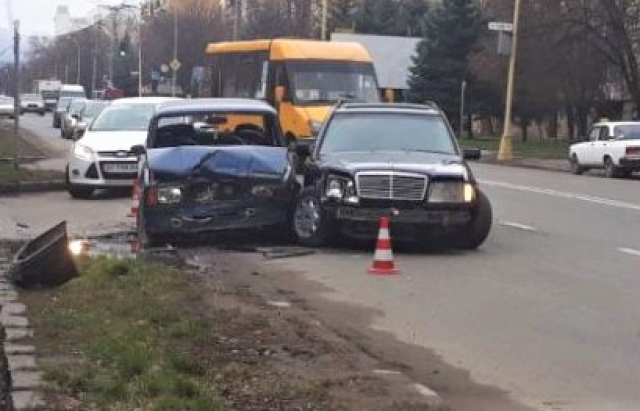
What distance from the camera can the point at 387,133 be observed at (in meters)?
14.4

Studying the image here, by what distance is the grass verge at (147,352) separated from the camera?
6094 millimetres

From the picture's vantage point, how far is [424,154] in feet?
45.4

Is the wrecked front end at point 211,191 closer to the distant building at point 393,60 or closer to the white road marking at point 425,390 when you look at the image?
the white road marking at point 425,390

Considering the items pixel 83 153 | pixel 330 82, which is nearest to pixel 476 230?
pixel 83 153

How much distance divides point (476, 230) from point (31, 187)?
1041 cm

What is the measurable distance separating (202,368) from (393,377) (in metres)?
1.17

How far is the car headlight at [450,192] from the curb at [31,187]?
10.1m

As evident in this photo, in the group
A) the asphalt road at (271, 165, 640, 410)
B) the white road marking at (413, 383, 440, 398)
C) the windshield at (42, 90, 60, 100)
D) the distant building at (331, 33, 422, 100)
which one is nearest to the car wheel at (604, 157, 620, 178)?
the asphalt road at (271, 165, 640, 410)

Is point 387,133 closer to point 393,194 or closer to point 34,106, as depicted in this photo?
point 393,194

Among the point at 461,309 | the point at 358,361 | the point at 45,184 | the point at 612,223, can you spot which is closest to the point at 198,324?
the point at 358,361

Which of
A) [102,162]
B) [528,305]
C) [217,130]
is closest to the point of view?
[528,305]

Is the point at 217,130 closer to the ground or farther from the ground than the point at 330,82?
closer to the ground

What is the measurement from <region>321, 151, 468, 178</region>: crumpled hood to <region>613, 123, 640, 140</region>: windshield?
19790mm

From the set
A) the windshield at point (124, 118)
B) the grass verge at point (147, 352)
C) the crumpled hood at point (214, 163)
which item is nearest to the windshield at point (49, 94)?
the windshield at point (124, 118)
